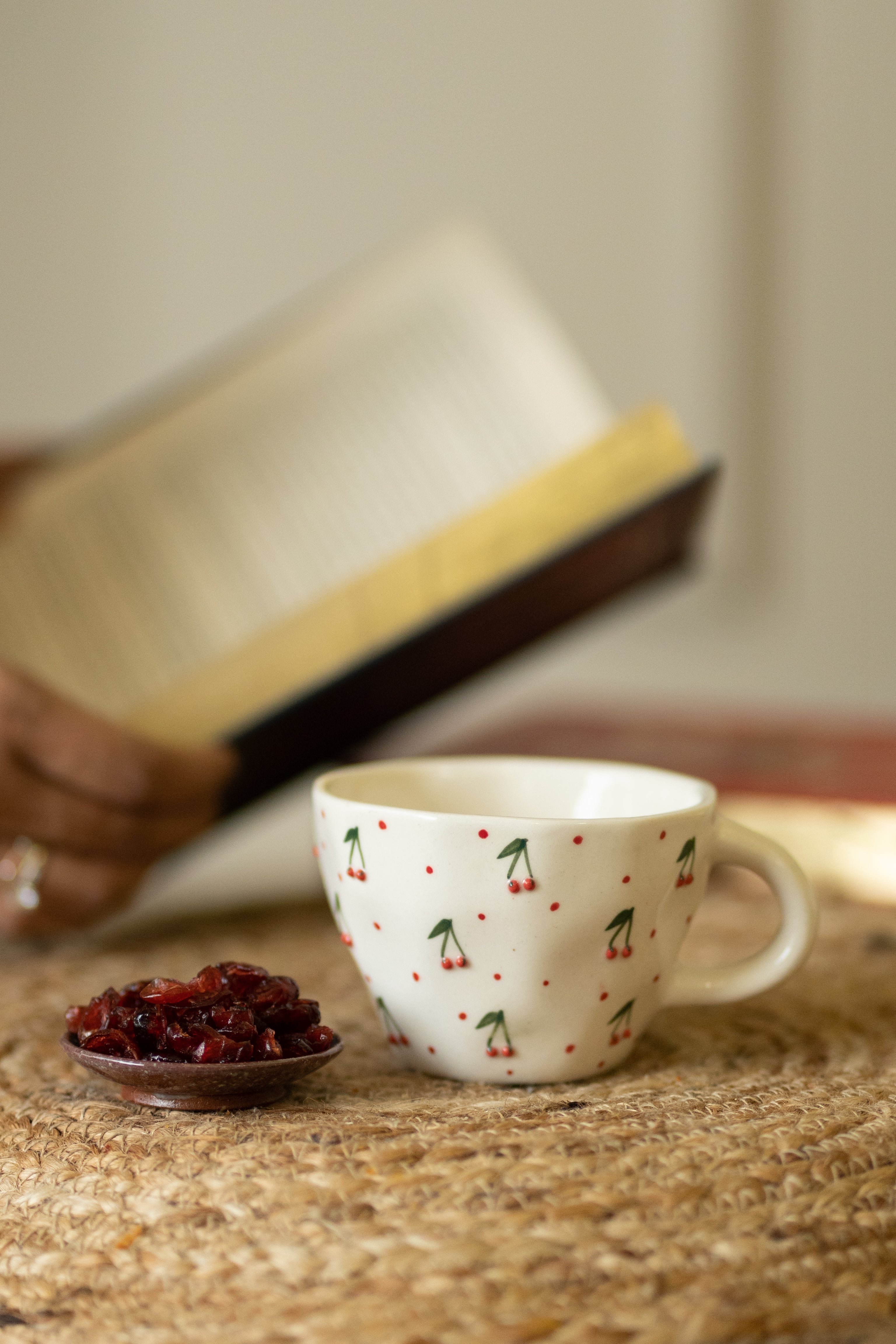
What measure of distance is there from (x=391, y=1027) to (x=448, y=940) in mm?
44

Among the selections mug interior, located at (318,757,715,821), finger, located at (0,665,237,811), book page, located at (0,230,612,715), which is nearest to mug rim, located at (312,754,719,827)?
mug interior, located at (318,757,715,821)

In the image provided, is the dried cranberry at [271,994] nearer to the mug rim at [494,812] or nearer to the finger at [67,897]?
the mug rim at [494,812]

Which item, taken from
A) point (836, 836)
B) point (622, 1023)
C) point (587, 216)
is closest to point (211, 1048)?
point (622, 1023)

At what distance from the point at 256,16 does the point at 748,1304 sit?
161 cm

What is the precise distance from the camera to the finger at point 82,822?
0.47m

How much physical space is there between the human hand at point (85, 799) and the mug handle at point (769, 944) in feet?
0.69

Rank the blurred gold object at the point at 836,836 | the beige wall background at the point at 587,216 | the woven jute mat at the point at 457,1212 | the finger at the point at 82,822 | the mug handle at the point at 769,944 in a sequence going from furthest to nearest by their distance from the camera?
the beige wall background at the point at 587,216 → the blurred gold object at the point at 836,836 → the finger at the point at 82,822 → the mug handle at the point at 769,944 → the woven jute mat at the point at 457,1212

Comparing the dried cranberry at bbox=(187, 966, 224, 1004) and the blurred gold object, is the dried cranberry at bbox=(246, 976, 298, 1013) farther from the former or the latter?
the blurred gold object

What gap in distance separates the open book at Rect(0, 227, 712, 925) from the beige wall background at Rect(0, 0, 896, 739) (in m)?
0.70

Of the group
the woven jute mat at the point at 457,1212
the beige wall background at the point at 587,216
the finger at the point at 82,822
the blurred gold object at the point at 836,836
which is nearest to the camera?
the woven jute mat at the point at 457,1212

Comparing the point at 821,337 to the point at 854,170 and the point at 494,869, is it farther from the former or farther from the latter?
the point at 494,869

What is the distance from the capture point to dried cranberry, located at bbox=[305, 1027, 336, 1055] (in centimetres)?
33

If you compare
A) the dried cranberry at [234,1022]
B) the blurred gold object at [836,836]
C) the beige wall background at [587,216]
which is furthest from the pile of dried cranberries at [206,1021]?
the beige wall background at [587,216]

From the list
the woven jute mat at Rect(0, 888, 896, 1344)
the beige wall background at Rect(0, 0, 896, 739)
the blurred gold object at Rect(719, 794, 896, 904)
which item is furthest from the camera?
the beige wall background at Rect(0, 0, 896, 739)
